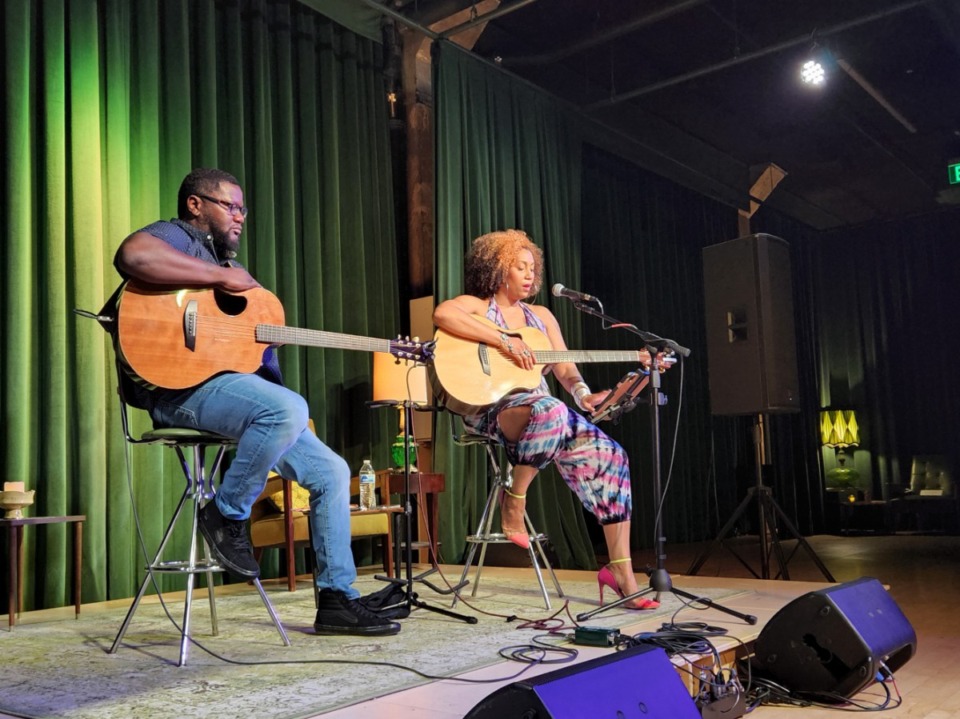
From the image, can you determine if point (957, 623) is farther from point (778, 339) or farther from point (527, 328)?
point (527, 328)

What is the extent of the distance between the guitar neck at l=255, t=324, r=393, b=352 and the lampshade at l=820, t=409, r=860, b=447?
759 cm

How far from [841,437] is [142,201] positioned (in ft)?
24.2

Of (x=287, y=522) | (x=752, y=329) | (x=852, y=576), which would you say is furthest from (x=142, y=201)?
(x=852, y=576)

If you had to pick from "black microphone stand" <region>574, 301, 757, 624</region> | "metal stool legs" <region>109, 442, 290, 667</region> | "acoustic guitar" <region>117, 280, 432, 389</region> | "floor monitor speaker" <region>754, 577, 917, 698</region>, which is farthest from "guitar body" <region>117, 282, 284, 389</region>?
"floor monitor speaker" <region>754, 577, 917, 698</region>

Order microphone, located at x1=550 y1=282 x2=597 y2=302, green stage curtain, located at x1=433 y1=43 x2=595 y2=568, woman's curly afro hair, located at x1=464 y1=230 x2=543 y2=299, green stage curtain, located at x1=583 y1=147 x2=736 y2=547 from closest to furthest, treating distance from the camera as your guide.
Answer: microphone, located at x1=550 y1=282 x2=597 y2=302 → woman's curly afro hair, located at x1=464 y1=230 x2=543 y2=299 → green stage curtain, located at x1=433 y1=43 x2=595 y2=568 → green stage curtain, located at x1=583 y1=147 x2=736 y2=547

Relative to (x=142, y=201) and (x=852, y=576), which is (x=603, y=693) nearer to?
(x=142, y=201)

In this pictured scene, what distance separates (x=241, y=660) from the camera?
2125 millimetres

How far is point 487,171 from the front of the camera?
547 centimetres

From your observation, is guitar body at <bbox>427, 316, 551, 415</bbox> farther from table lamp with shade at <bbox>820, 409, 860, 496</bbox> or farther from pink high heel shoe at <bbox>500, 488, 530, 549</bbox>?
table lamp with shade at <bbox>820, 409, 860, 496</bbox>

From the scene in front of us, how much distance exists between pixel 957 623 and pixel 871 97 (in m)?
5.23

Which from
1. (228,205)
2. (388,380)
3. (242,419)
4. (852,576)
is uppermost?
(228,205)

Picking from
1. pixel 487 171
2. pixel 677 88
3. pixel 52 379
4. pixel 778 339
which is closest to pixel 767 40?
pixel 677 88

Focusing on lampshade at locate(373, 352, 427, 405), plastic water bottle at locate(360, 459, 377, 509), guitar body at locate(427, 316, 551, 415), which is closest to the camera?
guitar body at locate(427, 316, 551, 415)

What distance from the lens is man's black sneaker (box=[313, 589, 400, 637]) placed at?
239 centimetres
